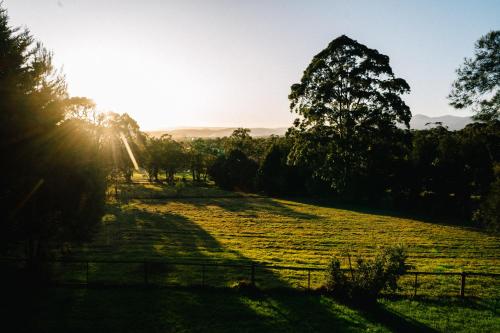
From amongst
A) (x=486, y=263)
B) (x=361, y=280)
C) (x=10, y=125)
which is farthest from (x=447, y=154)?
(x=10, y=125)

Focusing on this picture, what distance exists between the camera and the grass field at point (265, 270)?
15383 millimetres

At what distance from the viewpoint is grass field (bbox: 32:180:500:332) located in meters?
15.4

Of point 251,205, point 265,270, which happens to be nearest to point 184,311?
point 265,270

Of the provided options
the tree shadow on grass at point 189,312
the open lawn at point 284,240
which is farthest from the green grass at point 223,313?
the open lawn at point 284,240

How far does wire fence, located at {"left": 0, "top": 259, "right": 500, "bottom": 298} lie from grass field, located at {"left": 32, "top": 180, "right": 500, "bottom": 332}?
12 centimetres

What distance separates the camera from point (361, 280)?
58.6 feet

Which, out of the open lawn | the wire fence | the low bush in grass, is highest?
the low bush in grass

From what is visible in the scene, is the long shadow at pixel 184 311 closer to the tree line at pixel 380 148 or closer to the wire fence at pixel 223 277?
the wire fence at pixel 223 277

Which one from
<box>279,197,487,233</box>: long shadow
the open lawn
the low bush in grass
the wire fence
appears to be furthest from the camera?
<box>279,197,487,233</box>: long shadow

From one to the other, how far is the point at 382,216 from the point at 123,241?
3409 centimetres

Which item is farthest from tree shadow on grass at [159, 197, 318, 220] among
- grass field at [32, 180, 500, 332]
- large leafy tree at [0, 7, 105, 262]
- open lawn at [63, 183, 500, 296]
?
large leafy tree at [0, 7, 105, 262]

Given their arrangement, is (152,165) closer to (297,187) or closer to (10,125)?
(297,187)

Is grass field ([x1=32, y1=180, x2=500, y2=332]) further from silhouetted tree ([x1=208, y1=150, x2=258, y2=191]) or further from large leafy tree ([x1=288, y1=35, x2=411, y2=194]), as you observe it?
silhouetted tree ([x1=208, y1=150, x2=258, y2=191])

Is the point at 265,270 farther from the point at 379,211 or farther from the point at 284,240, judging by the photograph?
the point at 379,211
